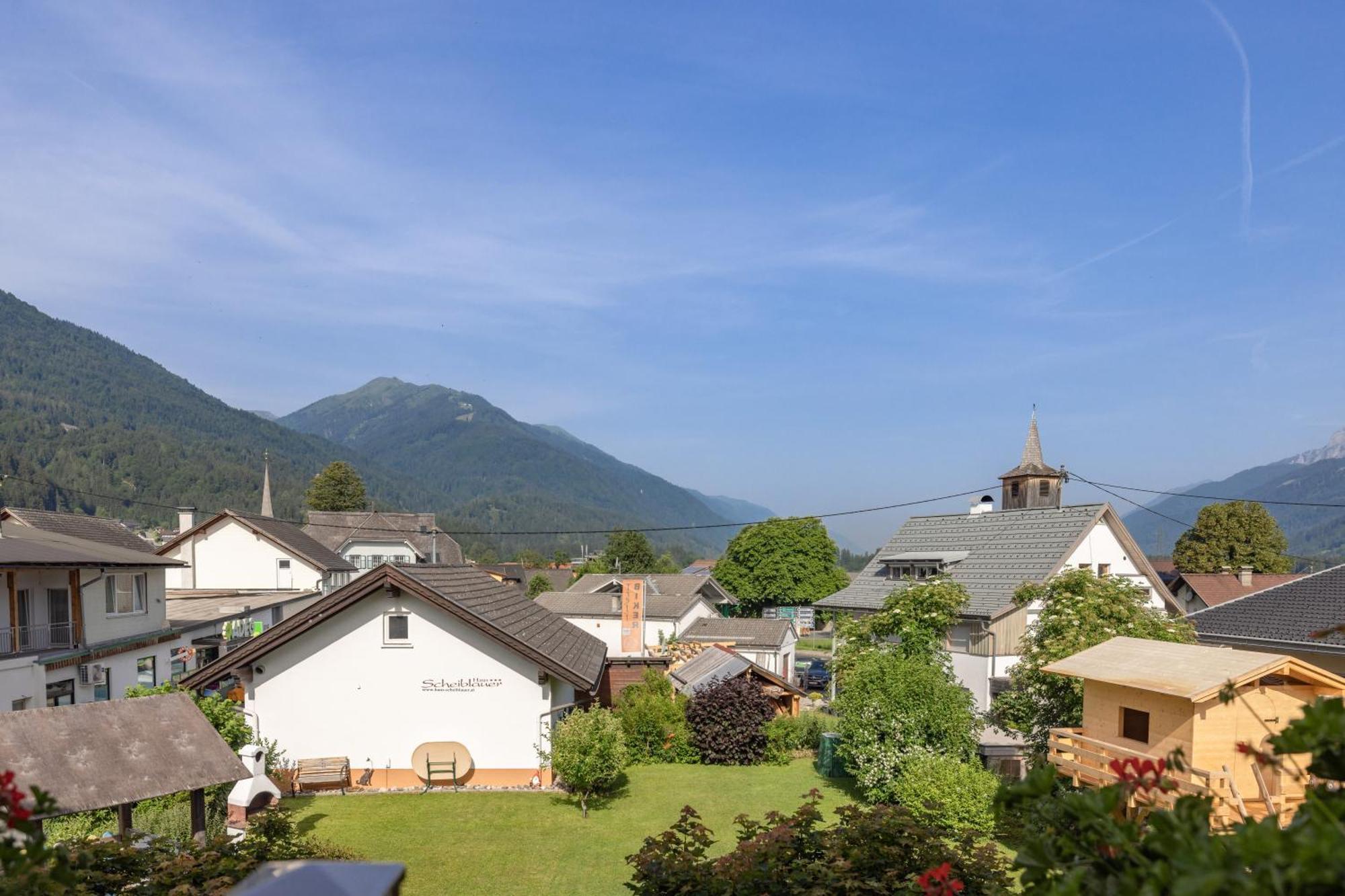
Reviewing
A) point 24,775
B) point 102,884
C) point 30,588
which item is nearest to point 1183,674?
point 102,884

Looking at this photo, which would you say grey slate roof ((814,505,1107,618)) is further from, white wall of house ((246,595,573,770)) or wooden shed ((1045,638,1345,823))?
white wall of house ((246,595,573,770))

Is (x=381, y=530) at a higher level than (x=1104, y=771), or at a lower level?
lower

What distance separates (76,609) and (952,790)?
2667 cm

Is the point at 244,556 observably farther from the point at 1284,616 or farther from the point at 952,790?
the point at 1284,616

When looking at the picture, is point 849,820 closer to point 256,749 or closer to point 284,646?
point 256,749

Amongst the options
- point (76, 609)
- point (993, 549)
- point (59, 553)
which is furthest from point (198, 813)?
point (993, 549)

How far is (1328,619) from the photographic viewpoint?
22.1 meters

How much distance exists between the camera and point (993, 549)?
3231cm

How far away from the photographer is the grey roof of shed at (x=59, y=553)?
2209 cm

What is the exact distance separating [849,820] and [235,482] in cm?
19956

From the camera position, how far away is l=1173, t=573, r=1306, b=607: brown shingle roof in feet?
160

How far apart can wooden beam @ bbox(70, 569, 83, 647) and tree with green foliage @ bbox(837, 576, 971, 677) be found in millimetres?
24421

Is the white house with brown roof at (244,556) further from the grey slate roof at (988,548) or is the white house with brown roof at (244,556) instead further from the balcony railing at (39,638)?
the grey slate roof at (988,548)

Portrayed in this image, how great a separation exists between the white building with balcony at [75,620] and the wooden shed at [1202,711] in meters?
24.4
